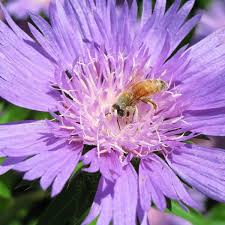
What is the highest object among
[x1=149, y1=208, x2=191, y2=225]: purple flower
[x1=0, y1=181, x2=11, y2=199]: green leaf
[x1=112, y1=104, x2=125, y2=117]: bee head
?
[x1=112, y1=104, x2=125, y2=117]: bee head

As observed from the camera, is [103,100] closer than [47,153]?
No

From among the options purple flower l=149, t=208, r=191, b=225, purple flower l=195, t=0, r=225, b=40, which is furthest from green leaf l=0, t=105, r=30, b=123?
purple flower l=195, t=0, r=225, b=40

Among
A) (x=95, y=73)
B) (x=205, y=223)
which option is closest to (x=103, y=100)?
(x=95, y=73)

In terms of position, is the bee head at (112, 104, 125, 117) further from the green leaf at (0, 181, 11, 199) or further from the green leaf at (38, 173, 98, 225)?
the green leaf at (0, 181, 11, 199)

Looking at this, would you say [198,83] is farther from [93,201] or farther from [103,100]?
[93,201]

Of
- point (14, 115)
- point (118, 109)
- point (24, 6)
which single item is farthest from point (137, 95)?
point (24, 6)

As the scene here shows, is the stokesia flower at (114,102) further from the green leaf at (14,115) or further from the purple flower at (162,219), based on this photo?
the purple flower at (162,219)

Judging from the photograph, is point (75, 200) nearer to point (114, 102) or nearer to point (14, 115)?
point (114, 102)
